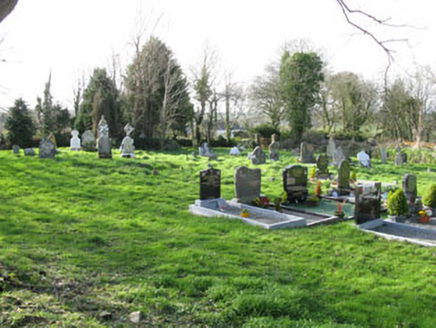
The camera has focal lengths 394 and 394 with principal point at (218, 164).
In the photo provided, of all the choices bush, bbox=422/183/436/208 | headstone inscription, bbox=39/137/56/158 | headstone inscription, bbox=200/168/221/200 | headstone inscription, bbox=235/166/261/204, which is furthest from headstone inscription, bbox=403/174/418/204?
headstone inscription, bbox=39/137/56/158

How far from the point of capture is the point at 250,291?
4.99 metres

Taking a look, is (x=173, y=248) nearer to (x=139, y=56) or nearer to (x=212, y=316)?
(x=212, y=316)

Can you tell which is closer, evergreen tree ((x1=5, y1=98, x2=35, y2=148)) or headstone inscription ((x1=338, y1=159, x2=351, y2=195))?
headstone inscription ((x1=338, y1=159, x2=351, y2=195))

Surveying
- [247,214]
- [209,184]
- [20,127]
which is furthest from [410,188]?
[20,127]

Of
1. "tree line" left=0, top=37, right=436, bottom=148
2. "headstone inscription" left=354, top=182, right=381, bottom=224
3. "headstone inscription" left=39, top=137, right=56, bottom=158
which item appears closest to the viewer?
"headstone inscription" left=354, top=182, right=381, bottom=224

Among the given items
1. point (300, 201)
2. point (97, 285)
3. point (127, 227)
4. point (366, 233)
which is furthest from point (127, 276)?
point (300, 201)

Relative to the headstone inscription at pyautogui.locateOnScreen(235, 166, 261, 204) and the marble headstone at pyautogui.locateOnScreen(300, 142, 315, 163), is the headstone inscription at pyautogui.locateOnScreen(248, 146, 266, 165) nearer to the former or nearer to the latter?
the marble headstone at pyautogui.locateOnScreen(300, 142, 315, 163)

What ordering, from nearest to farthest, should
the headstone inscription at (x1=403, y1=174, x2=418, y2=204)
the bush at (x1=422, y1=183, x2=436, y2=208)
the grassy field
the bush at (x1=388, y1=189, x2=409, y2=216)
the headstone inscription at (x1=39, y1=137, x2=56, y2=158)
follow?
the grassy field
the bush at (x1=388, y1=189, x2=409, y2=216)
the bush at (x1=422, y1=183, x2=436, y2=208)
the headstone inscription at (x1=403, y1=174, x2=418, y2=204)
the headstone inscription at (x1=39, y1=137, x2=56, y2=158)

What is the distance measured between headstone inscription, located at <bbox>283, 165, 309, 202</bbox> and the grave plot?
1977 millimetres

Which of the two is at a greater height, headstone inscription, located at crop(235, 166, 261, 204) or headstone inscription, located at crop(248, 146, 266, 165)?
headstone inscription, located at crop(248, 146, 266, 165)

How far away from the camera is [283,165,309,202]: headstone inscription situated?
41.1 ft

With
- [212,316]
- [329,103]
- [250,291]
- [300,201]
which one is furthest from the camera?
[329,103]

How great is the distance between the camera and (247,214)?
402 inches

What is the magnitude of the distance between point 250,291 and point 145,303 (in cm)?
132
